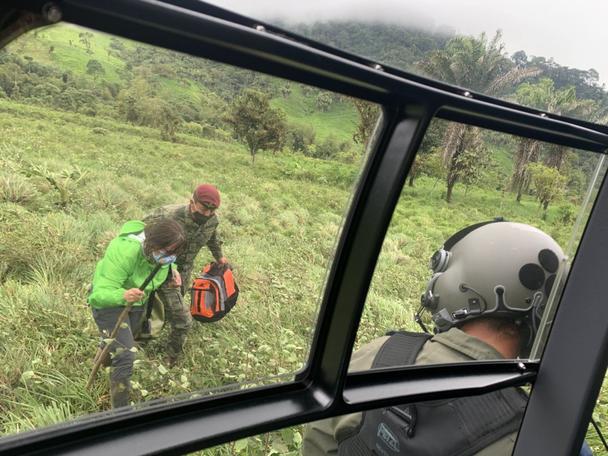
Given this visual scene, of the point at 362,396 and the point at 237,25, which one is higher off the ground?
the point at 237,25

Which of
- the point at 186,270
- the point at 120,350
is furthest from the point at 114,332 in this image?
the point at 186,270

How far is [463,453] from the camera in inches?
63.4

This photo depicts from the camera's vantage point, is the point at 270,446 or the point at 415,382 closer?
the point at 415,382

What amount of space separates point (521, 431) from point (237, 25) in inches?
74.2

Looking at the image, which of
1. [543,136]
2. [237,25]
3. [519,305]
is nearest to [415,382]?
[519,305]

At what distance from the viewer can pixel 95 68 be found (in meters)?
1.12

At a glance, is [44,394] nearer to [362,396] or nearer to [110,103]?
[110,103]

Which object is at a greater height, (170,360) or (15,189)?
(15,189)

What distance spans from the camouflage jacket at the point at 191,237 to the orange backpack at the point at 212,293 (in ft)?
0.13

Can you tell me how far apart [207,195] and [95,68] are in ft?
1.44

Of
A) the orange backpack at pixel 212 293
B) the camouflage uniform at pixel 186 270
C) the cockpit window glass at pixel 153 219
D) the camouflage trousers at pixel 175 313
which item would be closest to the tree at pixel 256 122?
the cockpit window glass at pixel 153 219

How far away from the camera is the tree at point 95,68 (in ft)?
3.62

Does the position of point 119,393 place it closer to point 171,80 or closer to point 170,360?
point 170,360

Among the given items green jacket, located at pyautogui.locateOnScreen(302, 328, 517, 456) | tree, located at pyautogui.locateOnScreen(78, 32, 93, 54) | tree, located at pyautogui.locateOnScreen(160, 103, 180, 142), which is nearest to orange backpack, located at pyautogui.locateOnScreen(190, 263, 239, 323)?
tree, located at pyautogui.locateOnScreen(160, 103, 180, 142)
